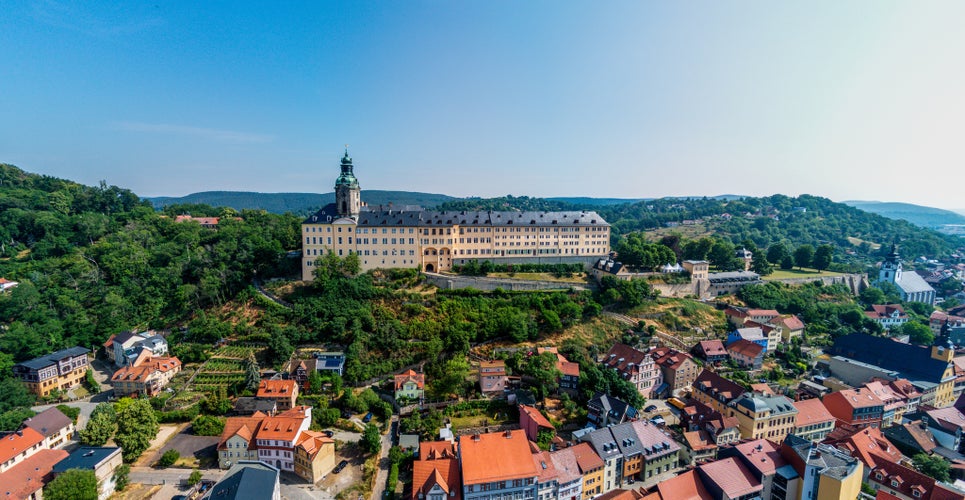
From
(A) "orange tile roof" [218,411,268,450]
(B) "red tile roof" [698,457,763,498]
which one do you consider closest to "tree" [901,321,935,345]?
(B) "red tile roof" [698,457,763,498]

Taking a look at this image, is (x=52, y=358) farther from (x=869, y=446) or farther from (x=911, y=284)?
(x=911, y=284)

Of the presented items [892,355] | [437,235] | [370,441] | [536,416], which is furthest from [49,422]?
[892,355]

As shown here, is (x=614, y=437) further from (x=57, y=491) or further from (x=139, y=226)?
(x=139, y=226)

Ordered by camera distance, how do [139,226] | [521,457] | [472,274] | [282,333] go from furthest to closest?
1. [139,226]
2. [472,274]
3. [282,333]
4. [521,457]

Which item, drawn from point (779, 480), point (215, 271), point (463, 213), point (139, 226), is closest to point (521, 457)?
point (779, 480)

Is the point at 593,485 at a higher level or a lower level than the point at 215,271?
lower

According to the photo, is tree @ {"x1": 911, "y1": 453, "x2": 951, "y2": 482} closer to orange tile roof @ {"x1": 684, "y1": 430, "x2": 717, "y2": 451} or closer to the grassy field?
orange tile roof @ {"x1": 684, "y1": 430, "x2": 717, "y2": 451}
